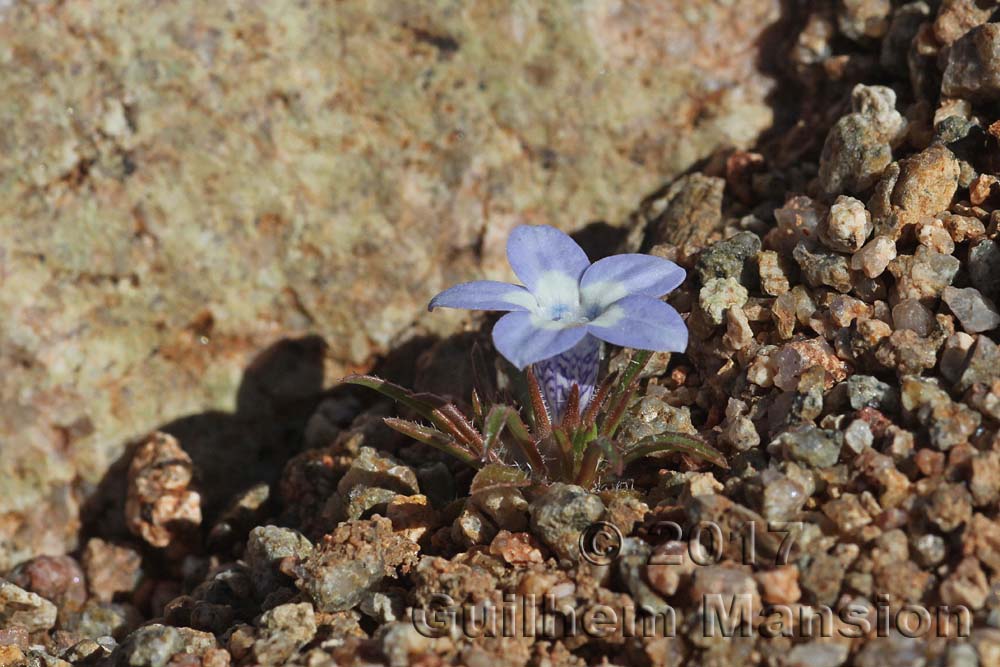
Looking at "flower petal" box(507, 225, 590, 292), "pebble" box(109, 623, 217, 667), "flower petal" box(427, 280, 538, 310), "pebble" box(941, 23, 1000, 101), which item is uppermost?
"pebble" box(941, 23, 1000, 101)

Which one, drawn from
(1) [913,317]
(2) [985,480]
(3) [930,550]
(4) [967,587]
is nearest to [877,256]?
(1) [913,317]

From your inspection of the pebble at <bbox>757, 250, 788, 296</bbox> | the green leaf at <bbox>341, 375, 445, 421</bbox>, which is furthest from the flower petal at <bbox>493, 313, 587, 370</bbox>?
the pebble at <bbox>757, 250, 788, 296</bbox>

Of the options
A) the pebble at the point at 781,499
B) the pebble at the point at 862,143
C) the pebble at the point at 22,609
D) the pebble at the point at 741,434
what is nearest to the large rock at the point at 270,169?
the pebble at the point at 22,609

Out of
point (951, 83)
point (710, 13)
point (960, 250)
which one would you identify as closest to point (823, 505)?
point (960, 250)

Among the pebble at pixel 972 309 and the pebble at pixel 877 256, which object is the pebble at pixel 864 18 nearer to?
the pebble at pixel 877 256

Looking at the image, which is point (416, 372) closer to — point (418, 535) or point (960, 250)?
point (418, 535)

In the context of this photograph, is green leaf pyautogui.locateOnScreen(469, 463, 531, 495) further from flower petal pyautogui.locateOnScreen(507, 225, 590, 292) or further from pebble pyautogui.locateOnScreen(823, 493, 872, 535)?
pebble pyautogui.locateOnScreen(823, 493, 872, 535)
